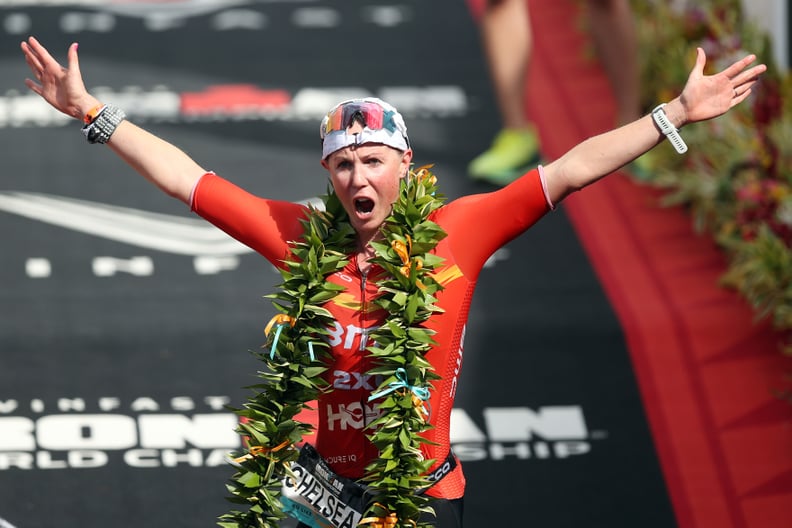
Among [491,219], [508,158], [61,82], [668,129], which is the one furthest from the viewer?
[508,158]

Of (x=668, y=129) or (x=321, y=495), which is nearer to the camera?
(x=668, y=129)

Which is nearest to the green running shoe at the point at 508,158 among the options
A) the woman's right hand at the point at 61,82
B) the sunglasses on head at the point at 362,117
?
the sunglasses on head at the point at 362,117

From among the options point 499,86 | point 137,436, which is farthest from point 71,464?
point 499,86

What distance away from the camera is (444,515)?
10.8ft

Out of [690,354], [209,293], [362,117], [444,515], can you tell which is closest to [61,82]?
[362,117]

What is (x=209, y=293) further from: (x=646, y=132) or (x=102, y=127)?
(x=646, y=132)

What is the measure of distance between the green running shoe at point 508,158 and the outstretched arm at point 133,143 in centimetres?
254

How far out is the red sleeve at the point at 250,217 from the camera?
339 centimetres

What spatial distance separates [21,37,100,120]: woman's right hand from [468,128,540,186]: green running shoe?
2640 millimetres

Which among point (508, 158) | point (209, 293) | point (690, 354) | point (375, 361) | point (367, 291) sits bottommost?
point (375, 361)

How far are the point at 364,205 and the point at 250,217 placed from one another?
325 millimetres

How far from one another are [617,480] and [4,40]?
4235 mm

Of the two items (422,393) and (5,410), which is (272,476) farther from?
(5,410)

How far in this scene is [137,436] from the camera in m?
4.51
